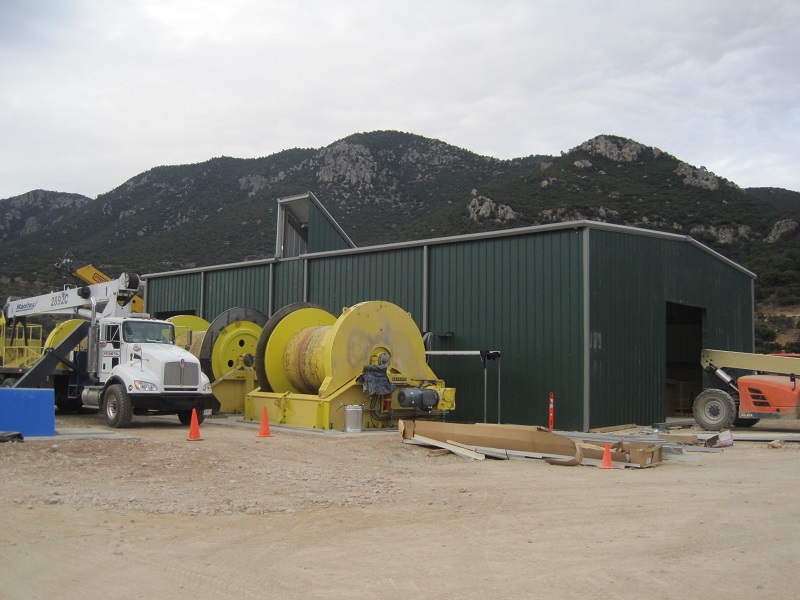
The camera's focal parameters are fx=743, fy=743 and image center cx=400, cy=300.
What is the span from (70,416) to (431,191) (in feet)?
178

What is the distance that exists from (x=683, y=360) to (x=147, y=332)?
19637 mm

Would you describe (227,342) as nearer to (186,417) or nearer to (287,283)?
(186,417)

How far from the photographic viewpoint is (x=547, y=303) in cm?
1845

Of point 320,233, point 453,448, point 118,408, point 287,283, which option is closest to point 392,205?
point 320,233

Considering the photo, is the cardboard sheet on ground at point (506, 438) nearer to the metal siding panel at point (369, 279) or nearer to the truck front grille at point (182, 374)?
the truck front grille at point (182, 374)

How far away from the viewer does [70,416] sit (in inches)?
797

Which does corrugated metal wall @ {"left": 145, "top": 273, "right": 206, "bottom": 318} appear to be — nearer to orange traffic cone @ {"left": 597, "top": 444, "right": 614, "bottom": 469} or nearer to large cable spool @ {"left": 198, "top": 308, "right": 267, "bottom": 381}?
large cable spool @ {"left": 198, "top": 308, "right": 267, "bottom": 381}

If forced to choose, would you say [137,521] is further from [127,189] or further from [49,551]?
[127,189]

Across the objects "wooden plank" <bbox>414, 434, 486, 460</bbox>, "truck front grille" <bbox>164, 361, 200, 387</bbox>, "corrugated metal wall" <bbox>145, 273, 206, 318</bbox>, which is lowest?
"wooden plank" <bbox>414, 434, 486, 460</bbox>

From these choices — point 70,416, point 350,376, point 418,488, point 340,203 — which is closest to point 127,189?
point 340,203

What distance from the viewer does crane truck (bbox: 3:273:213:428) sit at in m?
16.8

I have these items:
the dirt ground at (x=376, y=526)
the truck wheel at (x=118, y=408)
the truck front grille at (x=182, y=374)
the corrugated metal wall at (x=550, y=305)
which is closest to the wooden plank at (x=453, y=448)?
the dirt ground at (x=376, y=526)

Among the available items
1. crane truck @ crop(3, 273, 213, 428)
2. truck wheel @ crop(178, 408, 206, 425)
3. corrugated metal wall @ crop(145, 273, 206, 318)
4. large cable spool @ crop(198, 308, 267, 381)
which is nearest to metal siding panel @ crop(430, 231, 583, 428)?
large cable spool @ crop(198, 308, 267, 381)

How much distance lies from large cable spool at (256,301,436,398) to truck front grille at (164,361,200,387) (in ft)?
6.78
